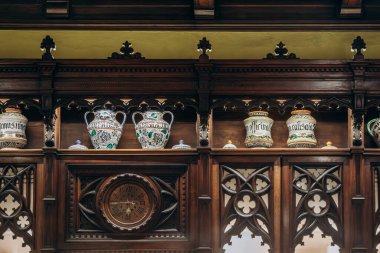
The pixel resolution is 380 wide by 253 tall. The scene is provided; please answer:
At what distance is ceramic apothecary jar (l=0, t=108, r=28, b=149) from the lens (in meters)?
4.65

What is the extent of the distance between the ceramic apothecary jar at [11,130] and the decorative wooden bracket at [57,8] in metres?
0.65

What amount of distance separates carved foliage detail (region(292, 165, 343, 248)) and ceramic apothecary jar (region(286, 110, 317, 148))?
15 cm

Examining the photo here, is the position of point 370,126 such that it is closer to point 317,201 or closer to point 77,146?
point 317,201

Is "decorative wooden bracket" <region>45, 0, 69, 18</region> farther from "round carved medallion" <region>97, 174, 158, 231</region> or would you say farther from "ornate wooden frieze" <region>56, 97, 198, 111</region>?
"round carved medallion" <region>97, 174, 158, 231</region>

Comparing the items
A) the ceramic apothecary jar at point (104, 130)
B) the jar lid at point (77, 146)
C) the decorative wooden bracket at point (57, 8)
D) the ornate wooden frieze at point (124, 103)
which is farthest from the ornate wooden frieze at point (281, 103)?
the decorative wooden bracket at point (57, 8)

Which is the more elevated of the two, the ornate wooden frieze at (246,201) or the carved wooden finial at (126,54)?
the carved wooden finial at (126,54)

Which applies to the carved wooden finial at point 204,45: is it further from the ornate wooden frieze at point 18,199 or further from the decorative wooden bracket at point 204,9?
the ornate wooden frieze at point 18,199

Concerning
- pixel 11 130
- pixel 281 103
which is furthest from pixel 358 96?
pixel 11 130

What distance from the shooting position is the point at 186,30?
4980 millimetres

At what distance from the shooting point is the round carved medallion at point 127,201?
4.59 m

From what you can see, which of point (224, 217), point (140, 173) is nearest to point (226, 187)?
point (224, 217)

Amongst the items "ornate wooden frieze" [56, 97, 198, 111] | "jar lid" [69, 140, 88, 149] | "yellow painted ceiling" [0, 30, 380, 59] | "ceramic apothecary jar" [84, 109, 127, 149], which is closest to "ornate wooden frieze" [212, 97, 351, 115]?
"ornate wooden frieze" [56, 97, 198, 111]

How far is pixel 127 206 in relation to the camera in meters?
4.62

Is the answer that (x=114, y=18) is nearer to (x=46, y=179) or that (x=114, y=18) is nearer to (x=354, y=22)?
(x=46, y=179)
